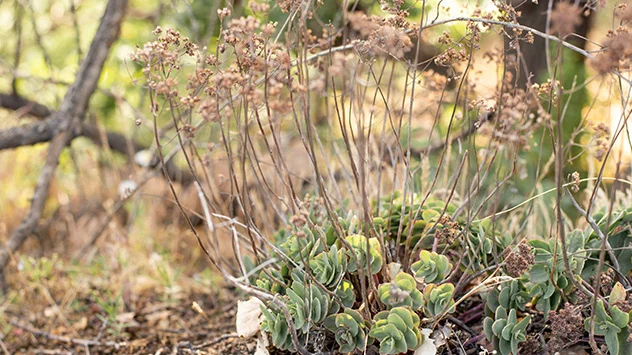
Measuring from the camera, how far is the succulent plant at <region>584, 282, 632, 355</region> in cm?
166

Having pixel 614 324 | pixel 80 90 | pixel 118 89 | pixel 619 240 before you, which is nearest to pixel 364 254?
pixel 614 324

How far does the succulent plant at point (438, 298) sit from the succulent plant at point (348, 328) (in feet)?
0.58

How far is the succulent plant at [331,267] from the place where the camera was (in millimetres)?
1793

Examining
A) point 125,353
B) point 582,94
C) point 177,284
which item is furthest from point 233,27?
A: point 582,94

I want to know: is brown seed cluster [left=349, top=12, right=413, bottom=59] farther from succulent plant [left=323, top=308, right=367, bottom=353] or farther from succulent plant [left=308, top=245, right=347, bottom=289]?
succulent plant [left=323, top=308, right=367, bottom=353]

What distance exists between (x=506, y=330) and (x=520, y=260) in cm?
19

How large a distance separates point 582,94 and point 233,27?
9.16 ft

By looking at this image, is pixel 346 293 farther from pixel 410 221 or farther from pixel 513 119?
pixel 513 119

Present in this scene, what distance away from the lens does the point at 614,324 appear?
5.48 feet

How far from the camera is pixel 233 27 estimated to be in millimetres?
1455

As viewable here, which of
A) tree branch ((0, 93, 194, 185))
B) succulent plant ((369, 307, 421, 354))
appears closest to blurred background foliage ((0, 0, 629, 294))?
tree branch ((0, 93, 194, 185))

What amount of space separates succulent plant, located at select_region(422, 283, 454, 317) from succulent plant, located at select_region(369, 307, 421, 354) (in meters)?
0.06

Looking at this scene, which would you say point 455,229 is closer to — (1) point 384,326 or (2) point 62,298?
(1) point 384,326

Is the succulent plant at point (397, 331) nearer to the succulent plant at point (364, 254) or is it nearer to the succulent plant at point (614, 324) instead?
the succulent plant at point (364, 254)
